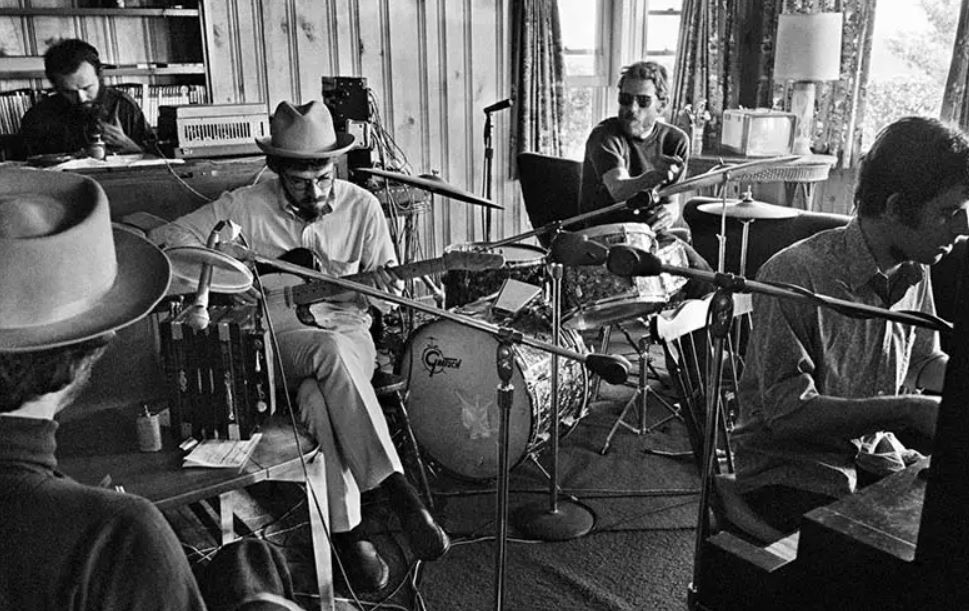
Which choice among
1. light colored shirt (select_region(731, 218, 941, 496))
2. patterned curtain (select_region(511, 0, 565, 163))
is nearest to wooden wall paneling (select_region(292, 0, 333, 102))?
patterned curtain (select_region(511, 0, 565, 163))

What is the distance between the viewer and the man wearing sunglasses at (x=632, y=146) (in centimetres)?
383

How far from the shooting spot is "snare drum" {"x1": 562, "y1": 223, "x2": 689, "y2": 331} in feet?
9.48

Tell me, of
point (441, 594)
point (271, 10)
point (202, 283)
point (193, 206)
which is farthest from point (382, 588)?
point (271, 10)

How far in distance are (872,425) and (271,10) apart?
390 cm

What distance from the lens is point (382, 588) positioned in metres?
2.36

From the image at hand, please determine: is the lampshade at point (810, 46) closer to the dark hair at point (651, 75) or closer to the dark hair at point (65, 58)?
the dark hair at point (651, 75)

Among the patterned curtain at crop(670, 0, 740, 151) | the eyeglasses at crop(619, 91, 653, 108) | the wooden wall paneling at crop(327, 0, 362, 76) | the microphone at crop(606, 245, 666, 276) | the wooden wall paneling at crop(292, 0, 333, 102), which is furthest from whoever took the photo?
the patterned curtain at crop(670, 0, 740, 151)

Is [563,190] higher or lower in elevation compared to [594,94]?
lower

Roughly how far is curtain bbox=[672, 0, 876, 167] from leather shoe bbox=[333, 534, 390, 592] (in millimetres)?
4074

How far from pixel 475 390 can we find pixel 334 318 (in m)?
0.55

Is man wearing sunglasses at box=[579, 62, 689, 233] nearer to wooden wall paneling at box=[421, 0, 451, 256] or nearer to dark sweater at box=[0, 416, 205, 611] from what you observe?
wooden wall paneling at box=[421, 0, 451, 256]

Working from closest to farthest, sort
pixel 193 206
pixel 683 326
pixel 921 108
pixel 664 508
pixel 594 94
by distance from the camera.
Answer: pixel 683 326, pixel 664 508, pixel 193 206, pixel 921 108, pixel 594 94

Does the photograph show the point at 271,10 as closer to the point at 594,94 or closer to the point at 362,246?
the point at 362,246

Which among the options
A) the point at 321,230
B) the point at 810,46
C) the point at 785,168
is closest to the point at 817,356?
the point at 321,230
